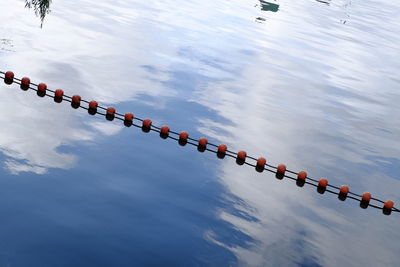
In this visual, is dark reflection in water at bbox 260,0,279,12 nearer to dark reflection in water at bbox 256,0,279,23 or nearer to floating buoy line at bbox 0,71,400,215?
dark reflection in water at bbox 256,0,279,23

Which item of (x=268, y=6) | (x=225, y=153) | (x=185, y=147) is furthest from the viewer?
(x=268, y=6)

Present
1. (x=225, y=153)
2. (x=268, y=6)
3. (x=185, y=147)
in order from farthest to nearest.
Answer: (x=268, y=6)
(x=185, y=147)
(x=225, y=153)

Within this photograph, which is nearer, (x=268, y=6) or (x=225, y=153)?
(x=225, y=153)

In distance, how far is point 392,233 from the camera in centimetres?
1473

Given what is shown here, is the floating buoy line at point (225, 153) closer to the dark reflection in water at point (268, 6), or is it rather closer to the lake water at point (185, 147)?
the lake water at point (185, 147)

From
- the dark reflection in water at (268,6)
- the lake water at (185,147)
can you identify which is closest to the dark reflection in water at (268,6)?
the dark reflection in water at (268,6)

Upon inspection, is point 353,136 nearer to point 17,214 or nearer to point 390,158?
point 390,158

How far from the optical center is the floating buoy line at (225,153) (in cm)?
1543

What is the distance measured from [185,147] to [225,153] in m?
1.30

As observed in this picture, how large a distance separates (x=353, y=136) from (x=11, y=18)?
15.2m

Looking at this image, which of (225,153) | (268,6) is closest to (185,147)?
(225,153)

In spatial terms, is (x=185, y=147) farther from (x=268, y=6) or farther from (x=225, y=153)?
(x=268, y=6)

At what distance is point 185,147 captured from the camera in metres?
17.2

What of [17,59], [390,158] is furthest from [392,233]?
[17,59]
